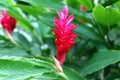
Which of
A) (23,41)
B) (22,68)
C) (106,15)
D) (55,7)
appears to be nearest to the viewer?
(22,68)

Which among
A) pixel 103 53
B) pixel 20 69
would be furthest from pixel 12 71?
pixel 103 53

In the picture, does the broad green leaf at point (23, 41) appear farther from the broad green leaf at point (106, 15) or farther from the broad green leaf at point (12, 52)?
the broad green leaf at point (106, 15)

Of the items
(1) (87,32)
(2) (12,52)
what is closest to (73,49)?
(1) (87,32)

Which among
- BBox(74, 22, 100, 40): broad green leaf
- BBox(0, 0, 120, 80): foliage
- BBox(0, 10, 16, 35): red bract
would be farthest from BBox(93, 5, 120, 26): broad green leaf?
BBox(0, 10, 16, 35): red bract

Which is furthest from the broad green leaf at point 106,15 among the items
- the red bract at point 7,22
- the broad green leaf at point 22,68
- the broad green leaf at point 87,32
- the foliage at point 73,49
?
the red bract at point 7,22

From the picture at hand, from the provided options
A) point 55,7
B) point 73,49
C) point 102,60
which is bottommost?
point 102,60

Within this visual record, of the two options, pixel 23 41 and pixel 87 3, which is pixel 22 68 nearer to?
pixel 87 3
